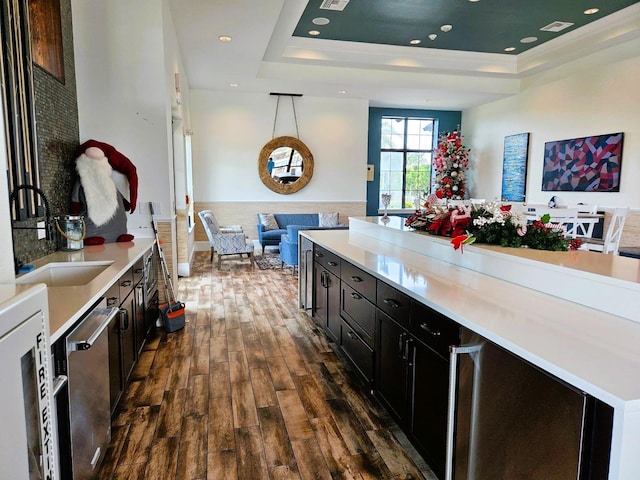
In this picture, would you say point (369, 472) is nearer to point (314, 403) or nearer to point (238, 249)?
point (314, 403)

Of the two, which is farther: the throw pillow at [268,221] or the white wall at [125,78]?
the throw pillow at [268,221]

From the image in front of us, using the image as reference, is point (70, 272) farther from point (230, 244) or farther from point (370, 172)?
point (370, 172)

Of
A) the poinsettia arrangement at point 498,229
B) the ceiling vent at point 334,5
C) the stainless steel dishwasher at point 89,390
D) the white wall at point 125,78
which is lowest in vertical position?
the stainless steel dishwasher at point 89,390

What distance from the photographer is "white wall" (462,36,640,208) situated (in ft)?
20.6

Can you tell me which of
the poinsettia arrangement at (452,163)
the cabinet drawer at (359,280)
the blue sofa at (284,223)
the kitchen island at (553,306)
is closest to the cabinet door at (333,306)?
the cabinet drawer at (359,280)

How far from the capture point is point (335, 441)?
2270 mm

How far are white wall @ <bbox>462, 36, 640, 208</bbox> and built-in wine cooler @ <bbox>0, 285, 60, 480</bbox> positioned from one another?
7406 mm

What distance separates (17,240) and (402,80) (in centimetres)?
704

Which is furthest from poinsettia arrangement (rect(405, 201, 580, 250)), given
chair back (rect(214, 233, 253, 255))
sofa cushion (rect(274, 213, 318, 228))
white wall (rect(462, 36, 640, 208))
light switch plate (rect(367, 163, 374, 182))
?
light switch plate (rect(367, 163, 374, 182))

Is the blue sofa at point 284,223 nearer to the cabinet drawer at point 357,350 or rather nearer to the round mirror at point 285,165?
the round mirror at point 285,165

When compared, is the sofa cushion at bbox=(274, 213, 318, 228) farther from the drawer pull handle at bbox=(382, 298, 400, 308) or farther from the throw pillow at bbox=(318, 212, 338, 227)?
the drawer pull handle at bbox=(382, 298, 400, 308)

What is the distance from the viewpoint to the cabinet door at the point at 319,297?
372 cm

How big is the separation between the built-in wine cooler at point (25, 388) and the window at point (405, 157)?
9600 millimetres

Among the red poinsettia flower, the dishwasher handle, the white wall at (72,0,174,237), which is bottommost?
the dishwasher handle
